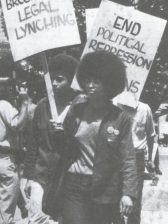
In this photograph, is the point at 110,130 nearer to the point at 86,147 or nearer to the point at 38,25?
the point at 86,147

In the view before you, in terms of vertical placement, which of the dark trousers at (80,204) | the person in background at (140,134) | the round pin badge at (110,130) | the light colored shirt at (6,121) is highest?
the round pin badge at (110,130)

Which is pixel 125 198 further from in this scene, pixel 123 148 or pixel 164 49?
pixel 164 49

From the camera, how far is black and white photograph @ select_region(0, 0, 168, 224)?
5.16m

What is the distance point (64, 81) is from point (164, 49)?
911 centimetres

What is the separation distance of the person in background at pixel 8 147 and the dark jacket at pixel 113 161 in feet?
7.72

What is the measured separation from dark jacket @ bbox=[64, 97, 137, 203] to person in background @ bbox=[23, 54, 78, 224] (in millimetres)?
515

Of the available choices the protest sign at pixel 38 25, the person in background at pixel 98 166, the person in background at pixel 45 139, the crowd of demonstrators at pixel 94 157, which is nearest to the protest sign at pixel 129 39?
the protest sign at pixel 38 25

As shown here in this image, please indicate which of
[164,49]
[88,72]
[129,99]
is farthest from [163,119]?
[88,72]

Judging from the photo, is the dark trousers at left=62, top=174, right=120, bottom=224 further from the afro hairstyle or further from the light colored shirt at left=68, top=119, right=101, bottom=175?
the afro hairstyle

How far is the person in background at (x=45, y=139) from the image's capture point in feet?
19.5

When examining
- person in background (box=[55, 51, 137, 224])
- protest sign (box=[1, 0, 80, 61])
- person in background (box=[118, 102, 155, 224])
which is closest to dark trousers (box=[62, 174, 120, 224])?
person in background (box=[55, 51, 137, 224])

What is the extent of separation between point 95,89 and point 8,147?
252 cm

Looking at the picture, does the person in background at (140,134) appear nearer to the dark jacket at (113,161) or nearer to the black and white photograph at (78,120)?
the black and white photograph at (78,120)

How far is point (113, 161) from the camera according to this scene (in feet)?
16.9
